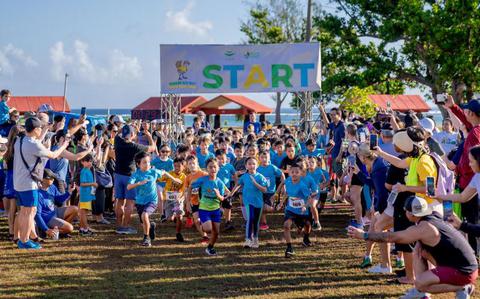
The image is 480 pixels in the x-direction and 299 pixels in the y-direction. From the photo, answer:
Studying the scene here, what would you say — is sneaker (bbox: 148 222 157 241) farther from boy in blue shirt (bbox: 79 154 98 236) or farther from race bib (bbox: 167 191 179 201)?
boy in blue shirt (bbox: 79 154 98 236)

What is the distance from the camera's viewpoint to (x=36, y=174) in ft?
31.3

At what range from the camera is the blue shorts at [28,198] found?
953cm

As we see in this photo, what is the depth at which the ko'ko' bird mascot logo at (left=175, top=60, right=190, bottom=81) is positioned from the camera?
19.6 metres

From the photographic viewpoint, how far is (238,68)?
64.9 feet

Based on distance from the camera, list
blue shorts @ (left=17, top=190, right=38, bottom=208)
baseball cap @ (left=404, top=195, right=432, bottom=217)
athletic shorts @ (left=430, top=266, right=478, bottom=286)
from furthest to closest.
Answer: blue shorts @ (left=17, top=190, right=38, bottom=208) < athletic shorts @ (left=430, top=266, right=478, bottom=286) < baseball cap @ (left=404, top=195, right=432, bottom=217)

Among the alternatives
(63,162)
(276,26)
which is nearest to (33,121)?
(63,162)

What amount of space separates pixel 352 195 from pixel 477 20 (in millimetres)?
17891

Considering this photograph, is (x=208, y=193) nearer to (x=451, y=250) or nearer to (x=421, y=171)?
(x=421, y=171)

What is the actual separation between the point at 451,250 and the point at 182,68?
569 inches

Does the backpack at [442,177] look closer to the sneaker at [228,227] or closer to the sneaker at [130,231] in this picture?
the sneaker at [228,227]

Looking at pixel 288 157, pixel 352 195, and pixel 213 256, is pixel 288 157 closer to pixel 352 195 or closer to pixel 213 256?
pixel 352 195

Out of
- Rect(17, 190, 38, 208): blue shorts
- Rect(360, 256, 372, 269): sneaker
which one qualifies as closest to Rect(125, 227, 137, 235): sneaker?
Rect(17, 190, 38, 208): blue shorts

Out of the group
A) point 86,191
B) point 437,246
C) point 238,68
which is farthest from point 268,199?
point 238,68

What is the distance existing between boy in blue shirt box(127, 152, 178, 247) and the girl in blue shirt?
58.9 inches
